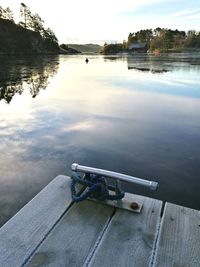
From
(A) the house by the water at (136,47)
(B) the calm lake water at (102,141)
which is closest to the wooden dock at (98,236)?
(B) the calm lake water at (102,141)

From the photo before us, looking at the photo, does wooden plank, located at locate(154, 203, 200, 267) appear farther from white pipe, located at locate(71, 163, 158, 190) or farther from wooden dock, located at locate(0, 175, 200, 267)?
white pipe, located at locate(71, 163, 158, 190)

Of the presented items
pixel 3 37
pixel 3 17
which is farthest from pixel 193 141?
pixel 3 17

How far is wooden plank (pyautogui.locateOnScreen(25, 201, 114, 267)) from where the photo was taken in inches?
57.9

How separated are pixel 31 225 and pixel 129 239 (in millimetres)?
738

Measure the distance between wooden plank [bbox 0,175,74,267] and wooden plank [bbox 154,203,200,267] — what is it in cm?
81

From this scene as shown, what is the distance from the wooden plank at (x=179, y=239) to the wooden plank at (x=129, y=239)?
0.06 metres

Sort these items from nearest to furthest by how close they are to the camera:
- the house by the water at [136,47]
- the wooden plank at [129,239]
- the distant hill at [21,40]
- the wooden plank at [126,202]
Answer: the wooden plank at [129,239]
the wooden plank at [126,202]
the distant hill at [21,40]
the house by the water at [136,47]

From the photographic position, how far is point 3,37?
227 feet

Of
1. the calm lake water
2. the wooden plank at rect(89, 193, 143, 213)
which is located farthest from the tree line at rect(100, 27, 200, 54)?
the wooden plank at rect(89, 193, 143, 213)

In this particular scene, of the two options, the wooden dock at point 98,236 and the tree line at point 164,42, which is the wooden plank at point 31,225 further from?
the tree line at point 164,42

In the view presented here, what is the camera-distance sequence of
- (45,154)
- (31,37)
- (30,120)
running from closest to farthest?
(45,154)
(30,120)
(31,37)

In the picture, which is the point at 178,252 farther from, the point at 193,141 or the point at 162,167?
the point at 193,141

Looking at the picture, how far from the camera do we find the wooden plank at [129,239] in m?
1.47

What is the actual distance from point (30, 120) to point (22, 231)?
228 inches
